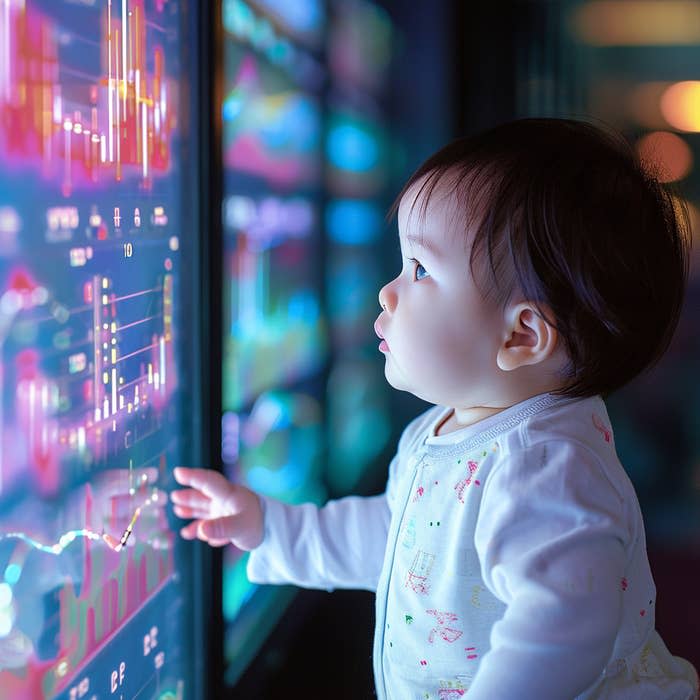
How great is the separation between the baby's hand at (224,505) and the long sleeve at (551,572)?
14.7 inches

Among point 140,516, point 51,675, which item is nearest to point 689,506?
point 140,516

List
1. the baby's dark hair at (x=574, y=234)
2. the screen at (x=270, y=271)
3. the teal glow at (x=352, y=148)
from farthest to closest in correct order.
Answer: the teal glow at (x=352, y=148) → the screen at (x=270, y=271) → the baby's dark hair at (x=574, y=234)

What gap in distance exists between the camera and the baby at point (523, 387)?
2.91 feet

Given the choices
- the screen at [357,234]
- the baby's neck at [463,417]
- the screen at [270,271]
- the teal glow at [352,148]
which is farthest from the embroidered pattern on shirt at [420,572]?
the teal glow at [352,148]

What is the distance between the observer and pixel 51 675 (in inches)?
38.3

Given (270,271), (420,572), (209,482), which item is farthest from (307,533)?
(270,271)

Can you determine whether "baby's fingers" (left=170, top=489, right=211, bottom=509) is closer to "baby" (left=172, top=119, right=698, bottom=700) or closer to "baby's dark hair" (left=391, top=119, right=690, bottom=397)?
"baby" (left=172, top=119, right=698, bottom=700)

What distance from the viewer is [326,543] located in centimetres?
123

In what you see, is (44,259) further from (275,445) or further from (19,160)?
(275,445)

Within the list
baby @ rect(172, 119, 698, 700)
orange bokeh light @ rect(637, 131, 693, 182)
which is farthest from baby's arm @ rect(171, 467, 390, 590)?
orange bokeh light @ rect(637, 131, 693, 182)

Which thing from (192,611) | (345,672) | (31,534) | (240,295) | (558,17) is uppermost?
(558,17)

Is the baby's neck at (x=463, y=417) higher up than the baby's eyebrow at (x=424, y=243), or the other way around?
the baby's eyebrow at (x=424, y=243)

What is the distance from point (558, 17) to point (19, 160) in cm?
250

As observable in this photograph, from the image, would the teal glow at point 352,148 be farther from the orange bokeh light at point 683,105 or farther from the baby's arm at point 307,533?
the baby's arm at point 307,533
